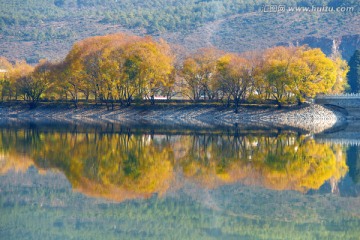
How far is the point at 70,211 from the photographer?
26.0 m

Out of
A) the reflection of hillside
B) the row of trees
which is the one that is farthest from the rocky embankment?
the reflection of hillside

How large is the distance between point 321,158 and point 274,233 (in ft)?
60.0

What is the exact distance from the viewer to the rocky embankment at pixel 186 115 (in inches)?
2995

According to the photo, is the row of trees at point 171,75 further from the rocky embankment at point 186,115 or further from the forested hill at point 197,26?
the forested hill at point 197,26

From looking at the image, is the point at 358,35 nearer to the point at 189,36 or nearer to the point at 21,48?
the point at 189,36

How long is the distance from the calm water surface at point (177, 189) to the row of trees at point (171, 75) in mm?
29956

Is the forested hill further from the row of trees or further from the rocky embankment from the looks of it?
the rocky embankment

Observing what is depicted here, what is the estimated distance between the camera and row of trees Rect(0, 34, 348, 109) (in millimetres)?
78062

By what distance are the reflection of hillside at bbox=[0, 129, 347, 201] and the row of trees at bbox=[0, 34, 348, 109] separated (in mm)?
25373

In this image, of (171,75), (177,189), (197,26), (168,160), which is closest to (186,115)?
(171,75)

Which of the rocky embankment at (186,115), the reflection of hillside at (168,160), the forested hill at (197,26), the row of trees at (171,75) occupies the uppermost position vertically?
the forested hill at (197,26)

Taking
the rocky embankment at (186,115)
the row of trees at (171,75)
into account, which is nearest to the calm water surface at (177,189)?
the rocky embankment at (186,115)

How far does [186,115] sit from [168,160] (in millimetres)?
41920

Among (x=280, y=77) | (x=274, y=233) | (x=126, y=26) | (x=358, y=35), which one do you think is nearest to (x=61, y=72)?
(x=280, y=77)
